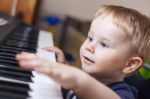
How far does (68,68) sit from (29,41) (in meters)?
0.67

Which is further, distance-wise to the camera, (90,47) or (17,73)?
(90,47)

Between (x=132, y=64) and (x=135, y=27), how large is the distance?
105mm

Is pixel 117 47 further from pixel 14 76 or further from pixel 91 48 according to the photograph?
pixel 14 76

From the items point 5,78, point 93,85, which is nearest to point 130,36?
point 93,85

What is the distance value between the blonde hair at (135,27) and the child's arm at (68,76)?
0.18 metres

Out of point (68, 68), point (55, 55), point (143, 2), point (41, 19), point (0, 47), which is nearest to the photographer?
point (68, 68)

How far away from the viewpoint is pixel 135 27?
852mm

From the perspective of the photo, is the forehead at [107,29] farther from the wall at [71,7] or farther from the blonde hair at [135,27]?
the wall at [71,7]

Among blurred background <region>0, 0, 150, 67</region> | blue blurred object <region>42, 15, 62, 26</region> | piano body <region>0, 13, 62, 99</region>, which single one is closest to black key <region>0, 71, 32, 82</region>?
piano body <region>0, 13, 62, 99</region>

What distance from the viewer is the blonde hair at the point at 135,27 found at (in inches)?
33.4

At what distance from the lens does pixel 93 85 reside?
2.30 feet

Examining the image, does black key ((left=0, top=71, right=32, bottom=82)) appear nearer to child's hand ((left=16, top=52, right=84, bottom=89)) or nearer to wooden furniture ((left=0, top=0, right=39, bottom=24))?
child's hand ((left=16, top=52, right=84, bottom=89))

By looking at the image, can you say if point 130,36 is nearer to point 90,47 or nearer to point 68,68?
point 90,47

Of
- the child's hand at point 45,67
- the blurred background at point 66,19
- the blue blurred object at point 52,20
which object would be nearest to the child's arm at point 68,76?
the child's hand at point 45,67
